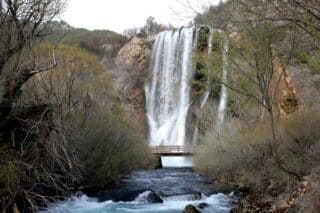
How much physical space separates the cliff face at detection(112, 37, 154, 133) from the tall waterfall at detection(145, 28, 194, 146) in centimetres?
84

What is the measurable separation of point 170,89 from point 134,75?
607cm

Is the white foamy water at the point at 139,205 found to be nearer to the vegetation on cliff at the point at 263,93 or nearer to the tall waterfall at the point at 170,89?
the vegetation on cliff at the point at 263,93

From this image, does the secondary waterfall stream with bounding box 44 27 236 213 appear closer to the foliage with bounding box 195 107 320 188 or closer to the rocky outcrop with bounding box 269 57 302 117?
the foliage with bounding box 195 107 320 188

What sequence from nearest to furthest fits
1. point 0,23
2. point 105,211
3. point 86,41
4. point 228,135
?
point 0,23, point 105,211, point 228,135, point 86,41

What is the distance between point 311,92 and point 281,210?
1048cm

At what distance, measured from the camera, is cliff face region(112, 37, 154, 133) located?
127 feet

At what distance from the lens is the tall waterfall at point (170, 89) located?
34844mm

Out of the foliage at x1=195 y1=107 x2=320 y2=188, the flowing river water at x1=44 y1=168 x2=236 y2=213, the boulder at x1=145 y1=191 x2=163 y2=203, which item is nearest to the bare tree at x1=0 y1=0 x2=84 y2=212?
the flowing river water at x1=44 y1=168 x2=236 y2=213

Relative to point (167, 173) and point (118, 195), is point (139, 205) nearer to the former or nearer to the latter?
point (118, 195)

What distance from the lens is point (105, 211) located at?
12805mm

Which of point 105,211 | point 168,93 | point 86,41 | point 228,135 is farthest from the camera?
point 86,41

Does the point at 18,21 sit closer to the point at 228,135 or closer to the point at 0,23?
the point at 0,23

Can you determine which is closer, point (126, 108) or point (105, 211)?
point (105, 211)

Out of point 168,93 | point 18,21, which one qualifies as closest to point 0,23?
point 18,21
